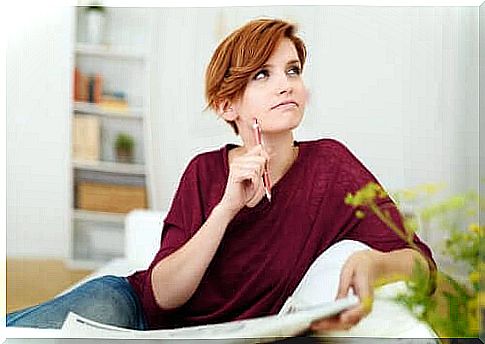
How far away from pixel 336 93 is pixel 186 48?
0.42 metres

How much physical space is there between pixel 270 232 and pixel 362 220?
0.79ft

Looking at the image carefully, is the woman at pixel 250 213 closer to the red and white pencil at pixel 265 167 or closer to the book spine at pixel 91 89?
the red and white pencil at pixel 265 167

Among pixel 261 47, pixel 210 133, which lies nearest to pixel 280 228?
pixel 210 133

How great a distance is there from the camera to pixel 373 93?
2602 mm

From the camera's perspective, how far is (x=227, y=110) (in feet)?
8.51

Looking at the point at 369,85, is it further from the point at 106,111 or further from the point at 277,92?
the point at 106,111

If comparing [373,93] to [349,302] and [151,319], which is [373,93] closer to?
A: [349,302]

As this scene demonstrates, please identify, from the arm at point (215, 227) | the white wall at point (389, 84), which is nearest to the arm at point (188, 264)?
the arm at point (215, 227)

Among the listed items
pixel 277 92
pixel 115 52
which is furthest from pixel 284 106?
pixel 115 52

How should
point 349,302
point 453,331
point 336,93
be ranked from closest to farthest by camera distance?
point 453,331
point 349,302
point 336,93

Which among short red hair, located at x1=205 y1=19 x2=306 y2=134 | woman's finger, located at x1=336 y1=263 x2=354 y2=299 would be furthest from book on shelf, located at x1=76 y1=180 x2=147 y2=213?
woman's finger, located at x1=336 y1=263 x2=354 y2=299

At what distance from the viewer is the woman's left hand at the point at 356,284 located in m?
2.44

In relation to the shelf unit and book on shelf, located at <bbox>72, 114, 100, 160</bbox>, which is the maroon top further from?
book on shelf, located at <bbox>72, 114, 100, 160</bbox>

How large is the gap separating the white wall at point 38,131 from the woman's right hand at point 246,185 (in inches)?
18.1
